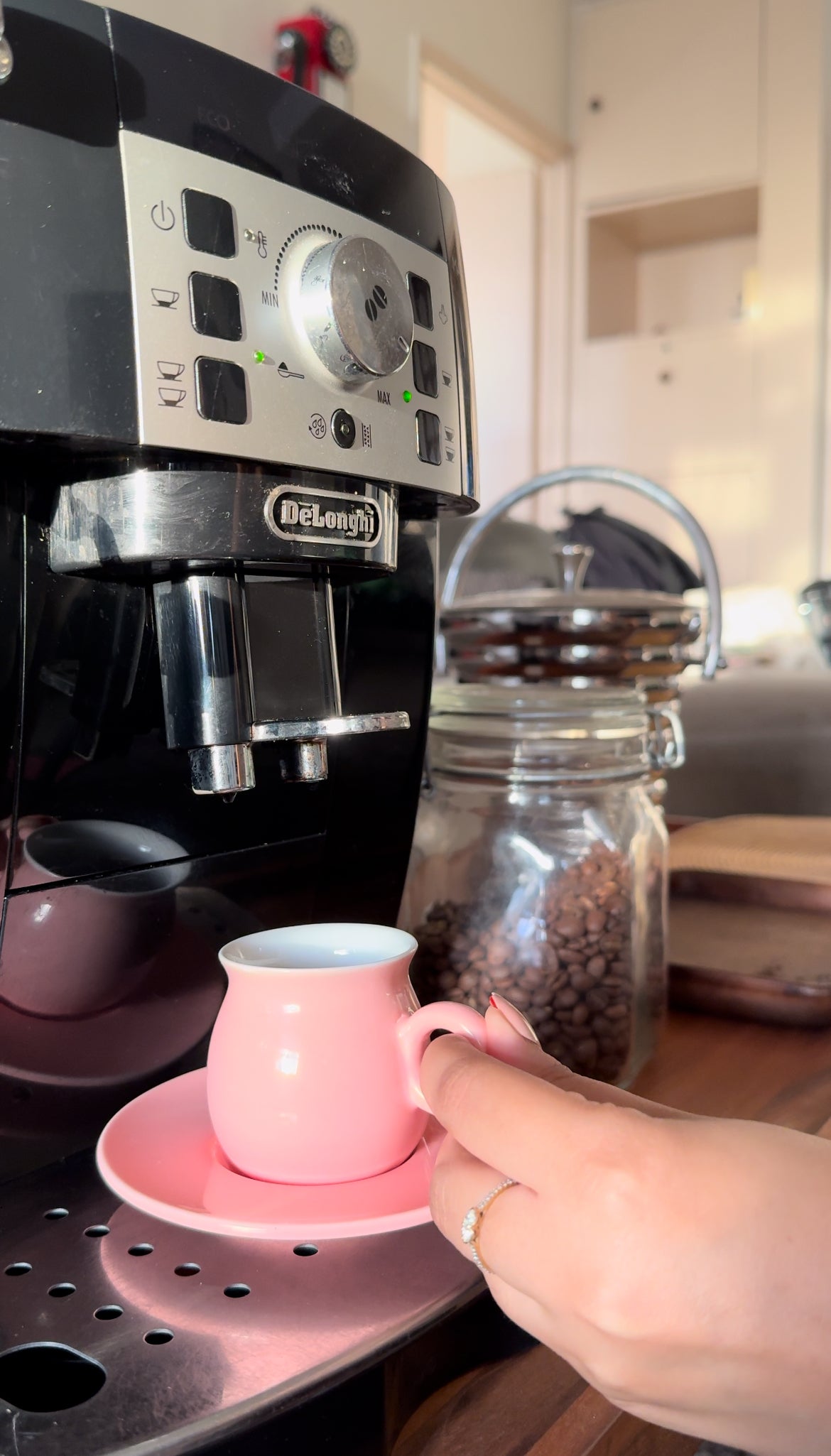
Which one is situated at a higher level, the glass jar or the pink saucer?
the glass jar

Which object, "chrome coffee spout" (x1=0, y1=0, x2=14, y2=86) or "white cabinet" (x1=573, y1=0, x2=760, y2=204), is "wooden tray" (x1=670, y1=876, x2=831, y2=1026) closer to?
"chrome coffee spout" (x1=0, y1=0, x2=14, y2=86)

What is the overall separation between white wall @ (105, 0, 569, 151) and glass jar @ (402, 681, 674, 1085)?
1.59 metres

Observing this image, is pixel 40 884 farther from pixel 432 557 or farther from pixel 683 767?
pixel 683 767

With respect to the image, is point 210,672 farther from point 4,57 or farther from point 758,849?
point 758,849

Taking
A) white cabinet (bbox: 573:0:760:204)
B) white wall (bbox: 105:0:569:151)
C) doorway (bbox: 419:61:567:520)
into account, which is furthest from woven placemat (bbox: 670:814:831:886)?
white cabinet (bbox: 573:0:760:204)

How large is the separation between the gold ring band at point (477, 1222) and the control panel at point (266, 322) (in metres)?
0.20

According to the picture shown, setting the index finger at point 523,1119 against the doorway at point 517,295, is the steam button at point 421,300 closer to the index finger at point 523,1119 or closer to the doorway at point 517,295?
the index finger at point 523,1119

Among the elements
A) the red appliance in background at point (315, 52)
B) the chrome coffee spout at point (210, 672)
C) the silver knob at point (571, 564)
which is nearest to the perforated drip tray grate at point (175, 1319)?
the chrome coffee spout at point (210, 672)

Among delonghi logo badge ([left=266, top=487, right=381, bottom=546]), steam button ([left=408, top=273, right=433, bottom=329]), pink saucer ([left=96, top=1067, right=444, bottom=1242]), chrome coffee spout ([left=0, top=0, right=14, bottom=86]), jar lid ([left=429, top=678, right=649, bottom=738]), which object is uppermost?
chrome coffee spout ([left=0, top=0, right=14, bottom=86])

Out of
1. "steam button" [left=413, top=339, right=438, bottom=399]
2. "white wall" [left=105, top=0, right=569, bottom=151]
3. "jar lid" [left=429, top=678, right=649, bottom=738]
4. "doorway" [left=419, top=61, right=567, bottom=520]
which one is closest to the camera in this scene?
"steam button" [left=413, top=339, right=438, bottom=399]

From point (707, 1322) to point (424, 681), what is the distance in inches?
11.5

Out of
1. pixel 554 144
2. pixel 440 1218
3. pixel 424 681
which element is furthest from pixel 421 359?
pixel 554 144

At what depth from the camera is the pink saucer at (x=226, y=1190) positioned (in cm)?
33

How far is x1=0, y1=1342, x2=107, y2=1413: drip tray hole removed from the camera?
0.29 meters
